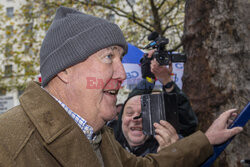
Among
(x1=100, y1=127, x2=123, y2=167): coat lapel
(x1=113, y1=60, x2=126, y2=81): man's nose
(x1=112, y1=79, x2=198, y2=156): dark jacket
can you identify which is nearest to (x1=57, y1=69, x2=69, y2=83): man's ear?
(x1=113, y1=60, x2=126, y2=81): man's nose

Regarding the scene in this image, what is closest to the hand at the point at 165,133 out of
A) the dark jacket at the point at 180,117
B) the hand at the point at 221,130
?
the hand at the point at 221,130

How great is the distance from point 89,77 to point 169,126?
920mm

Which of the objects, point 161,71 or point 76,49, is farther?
point 161,71

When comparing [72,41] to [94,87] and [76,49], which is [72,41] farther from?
[94,87]

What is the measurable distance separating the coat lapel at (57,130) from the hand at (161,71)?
1.31 m

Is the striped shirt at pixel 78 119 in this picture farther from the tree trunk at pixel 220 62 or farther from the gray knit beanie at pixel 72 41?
the tree trunk at pixel 220 62

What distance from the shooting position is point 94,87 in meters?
1.64

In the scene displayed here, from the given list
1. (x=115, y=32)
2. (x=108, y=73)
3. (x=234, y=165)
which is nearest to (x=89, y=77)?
(x=108, y=73)

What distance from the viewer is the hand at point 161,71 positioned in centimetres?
264

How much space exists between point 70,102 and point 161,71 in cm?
130

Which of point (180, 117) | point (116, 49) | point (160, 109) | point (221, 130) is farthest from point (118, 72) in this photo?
point (180, 117)

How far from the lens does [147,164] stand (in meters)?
2.12

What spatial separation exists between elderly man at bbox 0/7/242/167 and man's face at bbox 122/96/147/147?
0.95 metres

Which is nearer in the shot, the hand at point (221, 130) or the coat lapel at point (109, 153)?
the coat lapel at point (109, 153)
